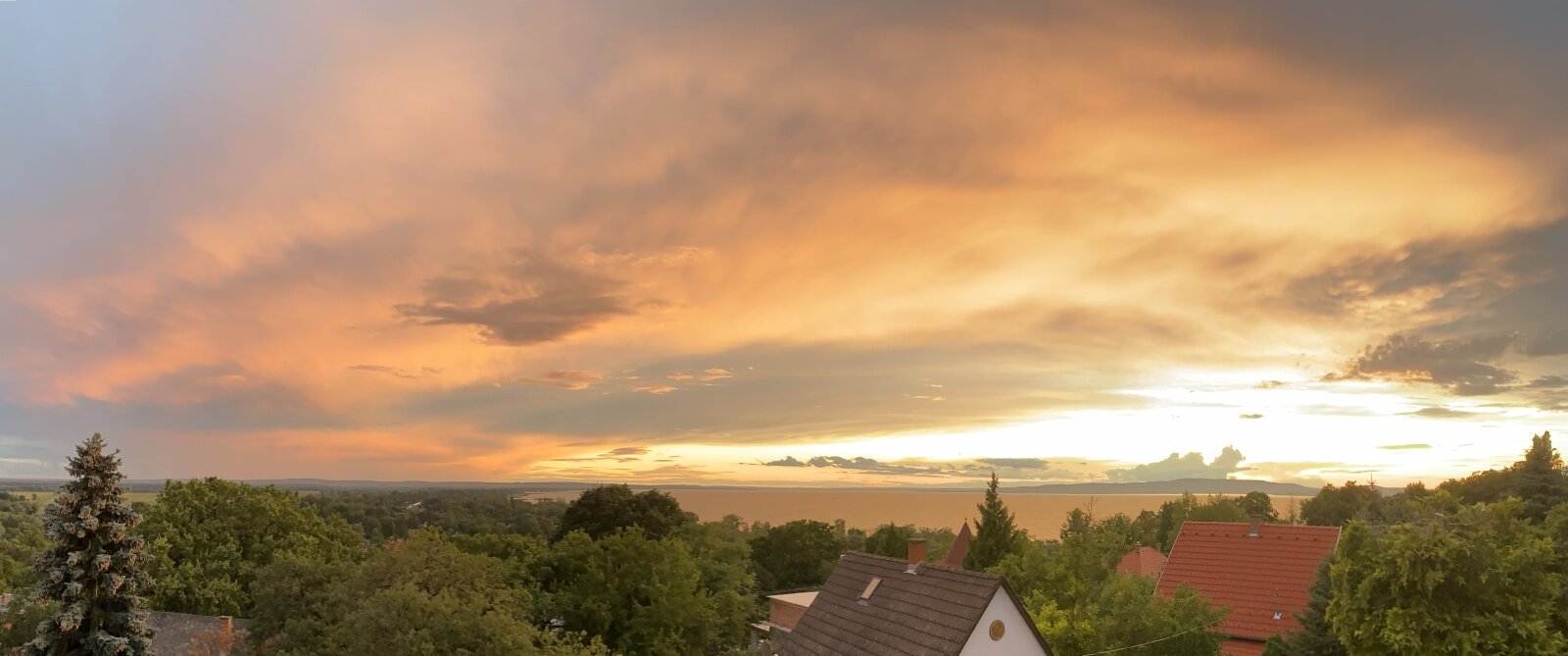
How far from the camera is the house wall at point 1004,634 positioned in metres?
23.7

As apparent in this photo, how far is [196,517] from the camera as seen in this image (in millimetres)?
46438

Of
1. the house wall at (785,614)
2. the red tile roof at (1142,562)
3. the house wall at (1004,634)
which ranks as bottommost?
the house wall at (785,614)

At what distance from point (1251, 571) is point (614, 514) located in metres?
40.8

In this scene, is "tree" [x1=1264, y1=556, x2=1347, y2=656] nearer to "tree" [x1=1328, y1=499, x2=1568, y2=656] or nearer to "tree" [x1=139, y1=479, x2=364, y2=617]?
"tree" [x1=1328, y1=499, x2=1568, y2=656]

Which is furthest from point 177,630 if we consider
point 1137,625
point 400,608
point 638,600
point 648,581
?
point 1137,625

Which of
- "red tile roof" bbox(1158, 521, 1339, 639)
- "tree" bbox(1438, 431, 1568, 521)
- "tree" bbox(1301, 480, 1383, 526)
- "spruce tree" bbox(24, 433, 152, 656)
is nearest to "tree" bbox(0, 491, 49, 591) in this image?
"spruce tree" bbox(24, 433, 152, 656)

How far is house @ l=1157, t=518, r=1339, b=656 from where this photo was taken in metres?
37.2

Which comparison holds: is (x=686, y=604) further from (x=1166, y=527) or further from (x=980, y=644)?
(x=1166, y=527)

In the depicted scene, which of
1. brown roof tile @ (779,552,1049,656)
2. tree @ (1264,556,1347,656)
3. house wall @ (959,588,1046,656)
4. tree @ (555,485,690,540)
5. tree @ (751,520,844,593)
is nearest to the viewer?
house wall @ (959,588,1046,656)

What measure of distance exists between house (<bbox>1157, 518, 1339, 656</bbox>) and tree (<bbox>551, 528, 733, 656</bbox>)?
74.7 ft

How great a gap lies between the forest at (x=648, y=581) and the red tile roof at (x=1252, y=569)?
11.1 feet

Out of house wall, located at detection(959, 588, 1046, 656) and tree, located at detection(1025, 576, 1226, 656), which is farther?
tree, located at detection(1025, 576, 1226, 656)

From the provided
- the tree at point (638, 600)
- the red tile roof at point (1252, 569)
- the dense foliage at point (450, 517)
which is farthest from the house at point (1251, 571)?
the dense foliage at point (450, 517)

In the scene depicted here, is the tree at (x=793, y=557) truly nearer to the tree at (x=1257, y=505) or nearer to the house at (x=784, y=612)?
the house at (x=784, y=612)
